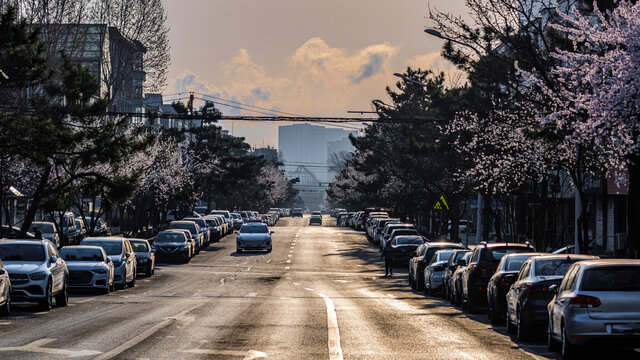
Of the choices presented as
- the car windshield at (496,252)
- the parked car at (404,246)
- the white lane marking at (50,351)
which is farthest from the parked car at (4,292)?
the parked car at (404,246)

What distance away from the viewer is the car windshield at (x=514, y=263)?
2005cm

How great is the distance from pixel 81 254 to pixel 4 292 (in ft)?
31.6

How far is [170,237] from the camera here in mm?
50125

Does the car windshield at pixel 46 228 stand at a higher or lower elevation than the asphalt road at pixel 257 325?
higher

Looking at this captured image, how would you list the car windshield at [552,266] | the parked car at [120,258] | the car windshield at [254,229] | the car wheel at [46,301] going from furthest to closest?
the car windshield at [254,229]
the parked car at [120,258]
the car wheel at [46,301]
the car windshield at [552,266]

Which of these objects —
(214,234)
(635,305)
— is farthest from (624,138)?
(214,234)

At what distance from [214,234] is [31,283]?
1867 inches

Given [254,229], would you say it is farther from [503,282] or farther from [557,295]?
[557,295]

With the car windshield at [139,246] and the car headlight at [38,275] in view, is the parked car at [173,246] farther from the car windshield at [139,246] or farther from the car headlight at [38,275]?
the car headlight at [38,275]

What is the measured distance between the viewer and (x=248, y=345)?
48.8ft

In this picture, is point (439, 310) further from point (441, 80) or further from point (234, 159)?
point (234, 159)

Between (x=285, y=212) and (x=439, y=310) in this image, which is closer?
(x=439, y=310)

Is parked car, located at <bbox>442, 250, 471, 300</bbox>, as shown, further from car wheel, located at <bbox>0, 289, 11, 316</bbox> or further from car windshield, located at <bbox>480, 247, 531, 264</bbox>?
car wheel, located at <bbox>0, 289, 11, 316</bbox>

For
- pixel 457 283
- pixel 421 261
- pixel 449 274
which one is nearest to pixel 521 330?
pixel 457 283
